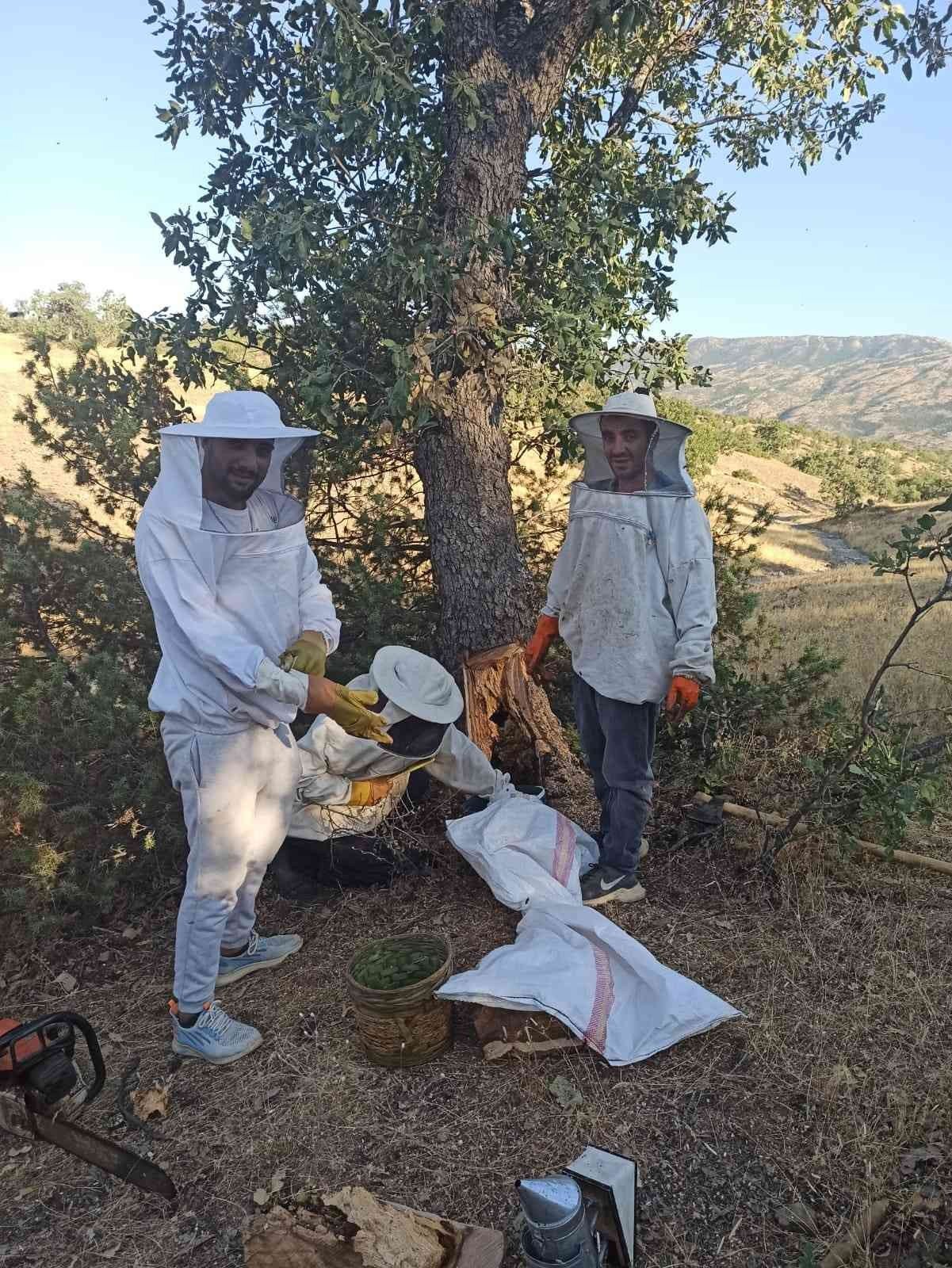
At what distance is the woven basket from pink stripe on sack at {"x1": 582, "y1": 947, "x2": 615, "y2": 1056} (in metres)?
0.49

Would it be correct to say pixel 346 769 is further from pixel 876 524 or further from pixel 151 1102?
pixel 876 524

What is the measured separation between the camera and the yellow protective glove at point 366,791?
365 cm

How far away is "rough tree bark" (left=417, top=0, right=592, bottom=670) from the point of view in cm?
447

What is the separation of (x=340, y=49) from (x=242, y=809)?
3425 mm

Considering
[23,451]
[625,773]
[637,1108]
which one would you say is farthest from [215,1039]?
[23,451]

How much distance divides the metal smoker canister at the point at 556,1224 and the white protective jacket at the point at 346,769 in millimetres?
2042

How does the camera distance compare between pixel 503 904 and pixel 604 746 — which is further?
pixel 604 746

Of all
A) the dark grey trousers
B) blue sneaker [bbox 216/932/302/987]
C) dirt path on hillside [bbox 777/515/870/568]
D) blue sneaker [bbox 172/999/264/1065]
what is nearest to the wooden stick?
the dark grey trousers

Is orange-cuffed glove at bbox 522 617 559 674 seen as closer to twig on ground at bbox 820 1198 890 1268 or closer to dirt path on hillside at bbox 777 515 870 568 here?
twig on ground at bbox 820 1198 890 1268

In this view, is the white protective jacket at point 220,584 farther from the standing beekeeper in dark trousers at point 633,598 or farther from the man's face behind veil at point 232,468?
the standing beekeeper in dark trousers at point 633,598

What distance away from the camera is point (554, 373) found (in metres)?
5.23

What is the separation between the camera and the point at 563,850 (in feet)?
11.4

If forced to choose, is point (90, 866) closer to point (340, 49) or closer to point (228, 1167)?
point (228, 1167)

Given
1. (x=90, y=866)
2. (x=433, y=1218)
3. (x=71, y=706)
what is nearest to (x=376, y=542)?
(x=71, y=706)
